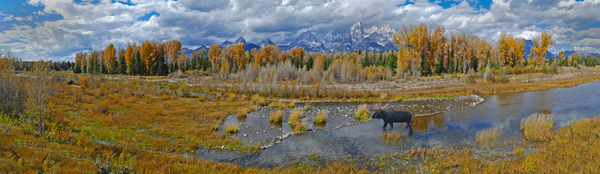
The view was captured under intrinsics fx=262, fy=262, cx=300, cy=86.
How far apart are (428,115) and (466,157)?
32.7 ft

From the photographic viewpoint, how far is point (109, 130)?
48.2 ft

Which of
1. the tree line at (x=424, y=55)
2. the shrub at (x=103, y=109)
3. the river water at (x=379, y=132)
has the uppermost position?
the tree line at (x=424, y=55)

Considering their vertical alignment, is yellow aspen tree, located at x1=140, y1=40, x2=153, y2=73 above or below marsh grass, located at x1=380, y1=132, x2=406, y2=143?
above

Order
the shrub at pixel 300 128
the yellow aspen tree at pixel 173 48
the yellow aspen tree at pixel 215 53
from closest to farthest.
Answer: the shrub at pixel 300 128 < the yellow aspen tree at pixel 173 48 < the yellow aspen tree at pixel 215 53

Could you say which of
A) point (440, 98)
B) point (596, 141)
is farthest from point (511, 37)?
point (596, 141)

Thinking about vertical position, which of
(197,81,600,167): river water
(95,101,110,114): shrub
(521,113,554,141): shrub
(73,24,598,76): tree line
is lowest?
(197,81,600,167): river water

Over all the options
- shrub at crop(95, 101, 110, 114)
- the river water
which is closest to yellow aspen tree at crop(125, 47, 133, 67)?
shrub at crop(95, 101, 110, 114)

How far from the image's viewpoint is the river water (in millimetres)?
11617

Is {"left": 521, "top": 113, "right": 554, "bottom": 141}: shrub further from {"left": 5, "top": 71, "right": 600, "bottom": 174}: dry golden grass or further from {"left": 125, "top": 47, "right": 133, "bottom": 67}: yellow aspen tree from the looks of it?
{"left": 125, "top": 47, "right": 133, "bottom": 67}: yellow aspen tree

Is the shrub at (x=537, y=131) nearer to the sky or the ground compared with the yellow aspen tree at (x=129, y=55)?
nearer to the ground

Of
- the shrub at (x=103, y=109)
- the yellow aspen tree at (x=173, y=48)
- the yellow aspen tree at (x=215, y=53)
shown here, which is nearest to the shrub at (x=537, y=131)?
the shrub at (x=103, y=109)

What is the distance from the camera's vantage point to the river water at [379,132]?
11.6 metres

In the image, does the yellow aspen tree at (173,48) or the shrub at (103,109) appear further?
the yellow aspen tree at (173,48)

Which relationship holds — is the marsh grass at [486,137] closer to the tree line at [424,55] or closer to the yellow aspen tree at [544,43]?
the tree line at [424,55]
